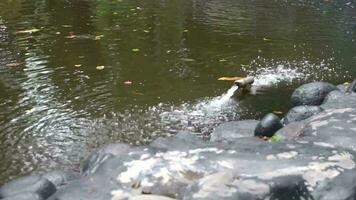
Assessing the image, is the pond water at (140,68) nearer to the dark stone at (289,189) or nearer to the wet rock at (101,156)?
the wet rock at (101,156)

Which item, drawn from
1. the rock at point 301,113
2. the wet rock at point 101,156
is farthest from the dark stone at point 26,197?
the rock at point 301,113

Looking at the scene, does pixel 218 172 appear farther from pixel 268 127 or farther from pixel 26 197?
pixel 268 127

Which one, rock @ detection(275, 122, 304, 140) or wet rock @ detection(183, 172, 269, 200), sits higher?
wet rock @ detection(183, 172, 269, 200)

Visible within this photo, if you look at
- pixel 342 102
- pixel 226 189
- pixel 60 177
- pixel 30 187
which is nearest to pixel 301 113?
pixel 342 102

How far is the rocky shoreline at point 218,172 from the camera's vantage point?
12.3 ft

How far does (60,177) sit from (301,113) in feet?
8.85

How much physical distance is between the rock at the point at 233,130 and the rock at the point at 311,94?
3.03 ft

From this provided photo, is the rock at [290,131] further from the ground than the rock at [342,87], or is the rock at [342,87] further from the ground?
the rock at [290,131]

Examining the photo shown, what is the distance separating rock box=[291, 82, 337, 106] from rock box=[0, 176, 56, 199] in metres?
3.39

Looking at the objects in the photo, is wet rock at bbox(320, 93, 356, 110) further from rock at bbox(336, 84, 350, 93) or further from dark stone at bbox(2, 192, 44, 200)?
dark stone at bbox(2, 192, 44, 200)

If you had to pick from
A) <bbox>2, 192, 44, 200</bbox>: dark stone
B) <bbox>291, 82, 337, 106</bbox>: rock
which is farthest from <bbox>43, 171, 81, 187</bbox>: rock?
<bbox>291, 82, 337, 106</bbox>: rock

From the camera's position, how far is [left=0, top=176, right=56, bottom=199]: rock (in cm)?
420

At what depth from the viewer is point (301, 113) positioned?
5973mm

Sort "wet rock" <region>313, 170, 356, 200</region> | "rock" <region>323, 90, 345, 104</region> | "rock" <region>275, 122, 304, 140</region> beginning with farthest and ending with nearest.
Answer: "rock" <region>323, 90, 345, 104</region>, "rock" <region>275, 122, 304, 140</region>, "wet rock" <region>313, 170, 356, 200</region>
